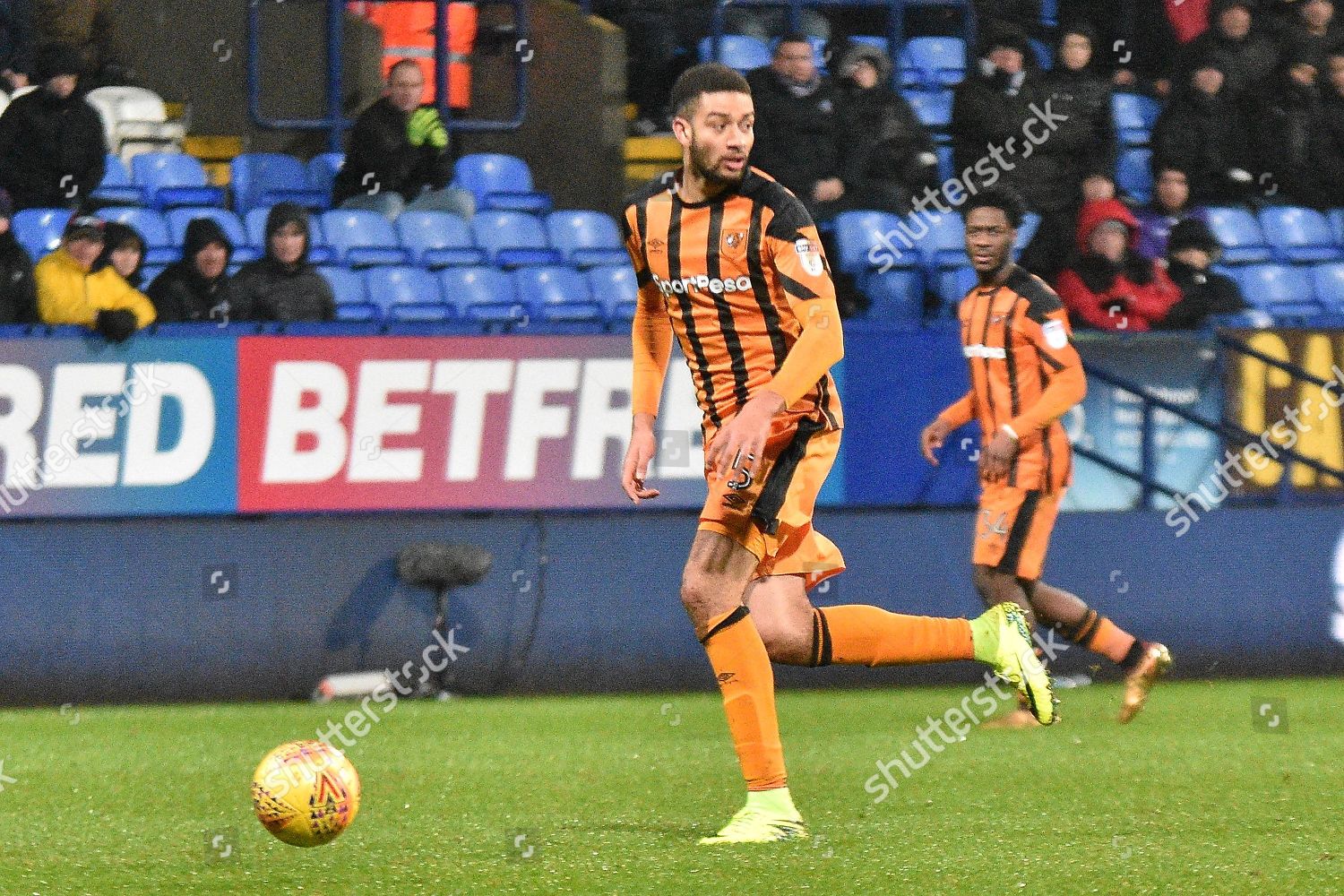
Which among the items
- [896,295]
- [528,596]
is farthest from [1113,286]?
[528,596]

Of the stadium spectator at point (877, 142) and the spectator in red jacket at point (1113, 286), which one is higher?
the stadium spectator at point (877, 142)

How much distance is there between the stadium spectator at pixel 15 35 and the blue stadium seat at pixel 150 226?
1295mm

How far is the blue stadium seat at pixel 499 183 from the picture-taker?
12711 mm

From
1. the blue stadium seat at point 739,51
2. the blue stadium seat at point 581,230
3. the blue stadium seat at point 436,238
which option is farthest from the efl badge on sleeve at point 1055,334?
the blue stadium seat at point 739,51

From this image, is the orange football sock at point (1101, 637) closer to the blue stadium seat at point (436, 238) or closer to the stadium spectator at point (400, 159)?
the blue stadium seat at point (436, 238)

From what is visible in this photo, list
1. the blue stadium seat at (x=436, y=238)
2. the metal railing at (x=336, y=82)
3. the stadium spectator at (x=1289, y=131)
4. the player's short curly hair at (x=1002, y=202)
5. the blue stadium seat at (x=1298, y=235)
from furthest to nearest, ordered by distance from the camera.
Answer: the stadium spectator at (x=1289, y=131), the blue stadium seat at (x=1298, y=235), the metal railing at (x=336, y=82), the blue stadium seat at (x=436, y=238), the player's short curly hair at (x=1002, y=202)

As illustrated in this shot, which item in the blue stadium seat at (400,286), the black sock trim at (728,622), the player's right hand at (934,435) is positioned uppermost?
the black sock trim at (728,622)

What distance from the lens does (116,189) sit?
11977 millimetres

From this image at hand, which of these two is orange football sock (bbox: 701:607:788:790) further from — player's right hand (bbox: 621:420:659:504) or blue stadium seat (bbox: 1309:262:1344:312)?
blue stadium seat (bbox: 1309:262:1344:312)

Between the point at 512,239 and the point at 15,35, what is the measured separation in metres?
3.33

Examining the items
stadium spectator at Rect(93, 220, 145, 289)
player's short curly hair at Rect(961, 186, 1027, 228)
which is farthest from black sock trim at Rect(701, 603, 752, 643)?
stadium spectator at Rect(93, 220, 145, 289)

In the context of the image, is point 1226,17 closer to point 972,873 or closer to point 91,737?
point 91,737

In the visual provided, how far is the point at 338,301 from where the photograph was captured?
37.1 ft

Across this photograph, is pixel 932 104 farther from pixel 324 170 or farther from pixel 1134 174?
pixel 324 170
